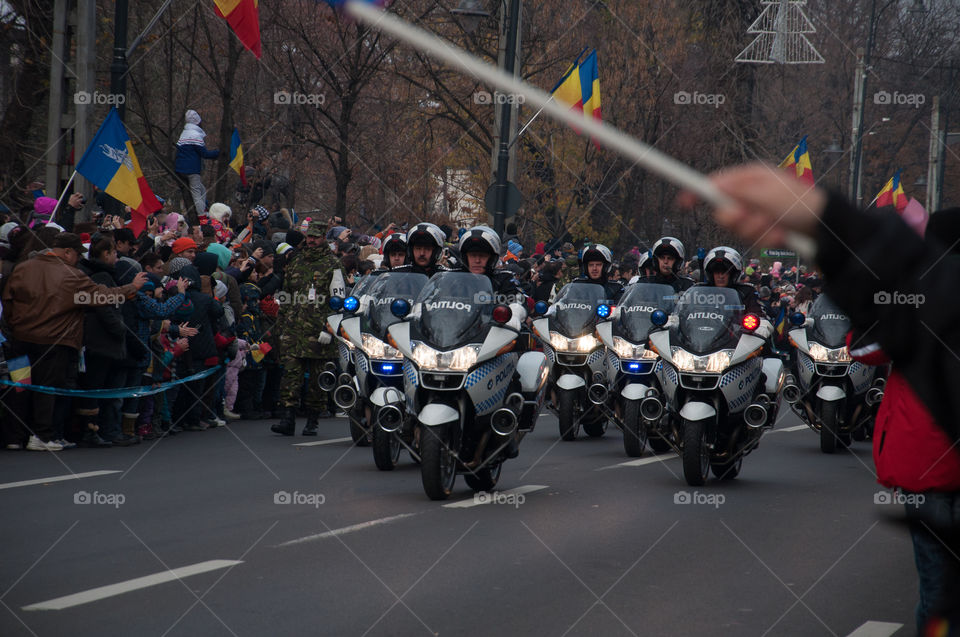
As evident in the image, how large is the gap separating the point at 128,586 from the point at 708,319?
6252mm

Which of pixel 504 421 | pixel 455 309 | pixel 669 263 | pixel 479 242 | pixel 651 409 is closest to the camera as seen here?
pixel 504 421

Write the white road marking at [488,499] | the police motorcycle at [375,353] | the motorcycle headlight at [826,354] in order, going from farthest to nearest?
the motorcycle headlight at [826,354]
the police motorcycle at [375,353]
the white road marking at [488,499]

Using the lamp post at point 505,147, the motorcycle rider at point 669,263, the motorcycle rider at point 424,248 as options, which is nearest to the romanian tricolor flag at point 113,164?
the motorcycle rider at point 424,248

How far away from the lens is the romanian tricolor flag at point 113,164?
14.5 m

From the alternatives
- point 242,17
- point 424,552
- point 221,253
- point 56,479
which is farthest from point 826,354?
point 56,479

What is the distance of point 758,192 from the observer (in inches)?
87.4

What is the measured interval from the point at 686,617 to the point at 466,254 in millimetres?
4716

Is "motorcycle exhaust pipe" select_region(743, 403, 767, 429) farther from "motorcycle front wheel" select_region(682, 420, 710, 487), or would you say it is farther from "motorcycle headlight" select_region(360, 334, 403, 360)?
"motorcycle headlight" select_region(360, 334, 403, 360)

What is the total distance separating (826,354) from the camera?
47.2ft

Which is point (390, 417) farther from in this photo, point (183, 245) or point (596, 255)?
point (596, 255)

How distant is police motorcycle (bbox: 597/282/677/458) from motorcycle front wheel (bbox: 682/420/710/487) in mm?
1664

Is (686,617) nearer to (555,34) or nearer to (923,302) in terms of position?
(923,302)

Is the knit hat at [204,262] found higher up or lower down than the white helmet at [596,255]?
lower down

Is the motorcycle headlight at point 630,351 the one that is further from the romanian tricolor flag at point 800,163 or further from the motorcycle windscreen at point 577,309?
the romanian tricolor flag at point 800,163
